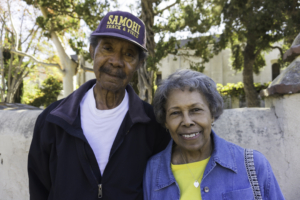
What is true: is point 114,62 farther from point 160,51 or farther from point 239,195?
point 160,51

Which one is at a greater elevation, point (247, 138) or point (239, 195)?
point (247, 138)

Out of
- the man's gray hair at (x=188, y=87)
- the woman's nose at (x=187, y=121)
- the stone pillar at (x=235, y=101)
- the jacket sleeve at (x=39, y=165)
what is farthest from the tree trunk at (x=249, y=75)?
the jacket sleeve at (x=39, y=165)

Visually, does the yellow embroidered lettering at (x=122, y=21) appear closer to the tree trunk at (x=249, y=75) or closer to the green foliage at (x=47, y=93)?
the tree trunk at (x=249, y=75)

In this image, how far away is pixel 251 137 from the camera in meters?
2.23

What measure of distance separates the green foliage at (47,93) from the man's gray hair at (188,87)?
1784 centimetres

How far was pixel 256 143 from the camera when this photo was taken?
2219mm

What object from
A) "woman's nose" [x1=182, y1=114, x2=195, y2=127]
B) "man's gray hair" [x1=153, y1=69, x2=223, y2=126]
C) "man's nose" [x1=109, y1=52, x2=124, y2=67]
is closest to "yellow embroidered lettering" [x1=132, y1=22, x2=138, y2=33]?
"man's nose" [x1=109, y1=52, x2=124, y2=67]

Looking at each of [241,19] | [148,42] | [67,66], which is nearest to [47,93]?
[67,66]

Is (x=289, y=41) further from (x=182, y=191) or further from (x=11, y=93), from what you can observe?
(x=11, y=93)

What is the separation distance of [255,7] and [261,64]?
16.8ft

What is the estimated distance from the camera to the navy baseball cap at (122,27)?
5.48 feet

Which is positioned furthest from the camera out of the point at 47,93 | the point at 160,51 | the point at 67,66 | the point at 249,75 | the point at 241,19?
the point at 47,93

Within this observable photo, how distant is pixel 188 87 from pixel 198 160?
54cm

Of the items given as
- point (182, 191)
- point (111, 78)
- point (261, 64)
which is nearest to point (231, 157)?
point (182, 191)
